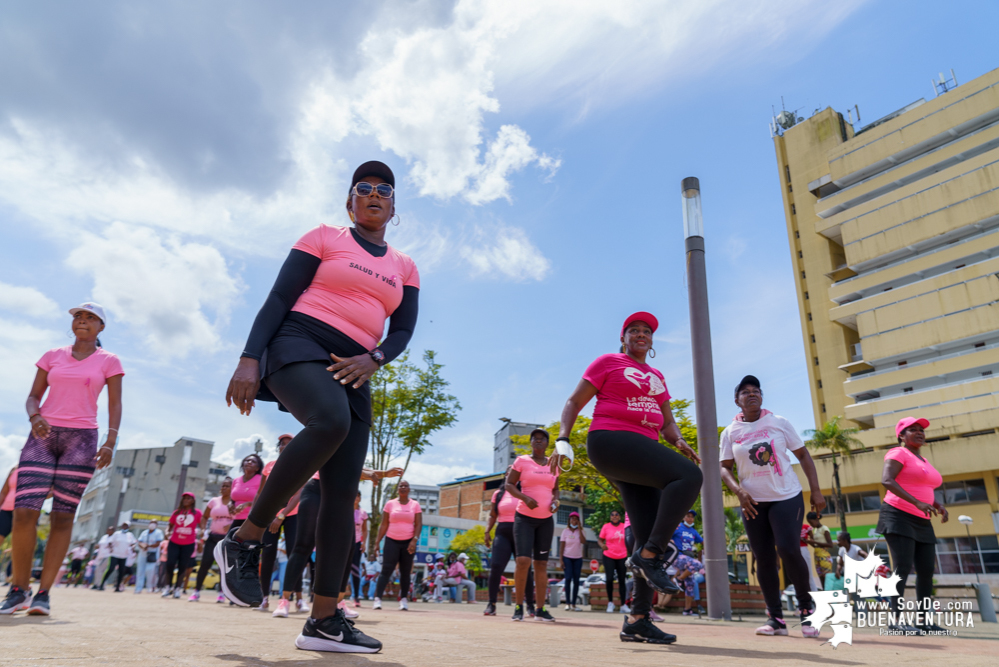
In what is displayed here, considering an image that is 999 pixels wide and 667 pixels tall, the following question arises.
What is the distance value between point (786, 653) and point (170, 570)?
35.9ft

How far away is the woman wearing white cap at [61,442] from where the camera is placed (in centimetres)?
426

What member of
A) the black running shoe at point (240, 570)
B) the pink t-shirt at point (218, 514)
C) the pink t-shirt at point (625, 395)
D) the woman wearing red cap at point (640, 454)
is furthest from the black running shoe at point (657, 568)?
the pink t-shirt at point (218, 514)

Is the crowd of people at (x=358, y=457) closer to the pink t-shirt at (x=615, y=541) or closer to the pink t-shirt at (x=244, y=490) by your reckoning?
the pink t-shirt at (x=244, y=490)

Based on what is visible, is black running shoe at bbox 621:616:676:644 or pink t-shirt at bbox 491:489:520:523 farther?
pink t-shirt at bbox 491:489:520:523

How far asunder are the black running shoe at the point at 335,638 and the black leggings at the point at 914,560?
5095 mm

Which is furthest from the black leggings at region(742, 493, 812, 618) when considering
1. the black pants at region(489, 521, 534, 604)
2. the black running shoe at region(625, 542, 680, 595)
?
the black pants at region(489, 521, 534, 604)

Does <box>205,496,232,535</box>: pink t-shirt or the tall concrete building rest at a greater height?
the tall concrete building

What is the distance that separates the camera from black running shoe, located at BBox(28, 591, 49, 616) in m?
3.95

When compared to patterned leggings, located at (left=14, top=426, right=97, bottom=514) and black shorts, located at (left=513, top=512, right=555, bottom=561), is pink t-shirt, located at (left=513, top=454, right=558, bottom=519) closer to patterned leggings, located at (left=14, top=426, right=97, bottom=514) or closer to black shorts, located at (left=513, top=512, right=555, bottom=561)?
black shorts, located at (left=513, top=512, right=555, bottom=561)

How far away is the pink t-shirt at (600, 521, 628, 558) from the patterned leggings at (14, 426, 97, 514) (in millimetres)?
8205

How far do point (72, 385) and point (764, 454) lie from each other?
522cm

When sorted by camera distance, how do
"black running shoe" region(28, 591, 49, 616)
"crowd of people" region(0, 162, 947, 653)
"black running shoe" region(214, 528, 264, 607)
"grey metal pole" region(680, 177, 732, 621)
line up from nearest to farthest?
"black running shoe" region(214, 528, 264, 607) → "crowd of people" region(0, 162, 947, 653) → "black running shoe" region(28, 591, 49, 616) → "grey metal pole" region(680, 177, 732, 621)

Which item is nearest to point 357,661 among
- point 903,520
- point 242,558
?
point 242,558

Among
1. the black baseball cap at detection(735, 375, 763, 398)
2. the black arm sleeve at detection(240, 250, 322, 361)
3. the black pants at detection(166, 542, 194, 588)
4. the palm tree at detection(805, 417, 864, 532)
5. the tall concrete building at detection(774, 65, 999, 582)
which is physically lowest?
the black pants at detection(166, 542, 194, 588)
